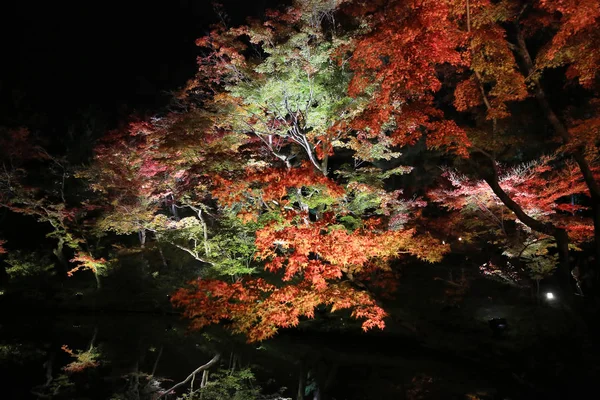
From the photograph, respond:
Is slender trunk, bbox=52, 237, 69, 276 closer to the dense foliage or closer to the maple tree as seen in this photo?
the dense foliage

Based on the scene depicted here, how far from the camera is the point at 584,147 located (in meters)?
7.41

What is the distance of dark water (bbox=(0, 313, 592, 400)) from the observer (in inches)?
315

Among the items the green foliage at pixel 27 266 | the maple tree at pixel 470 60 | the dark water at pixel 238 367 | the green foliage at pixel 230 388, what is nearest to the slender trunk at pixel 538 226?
the maple tree at pixel 470 60

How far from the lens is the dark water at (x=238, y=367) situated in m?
7.99

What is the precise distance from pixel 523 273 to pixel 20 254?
20597 mm

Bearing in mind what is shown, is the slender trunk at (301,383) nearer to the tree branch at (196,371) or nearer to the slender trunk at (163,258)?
the tree branch at (196,371)

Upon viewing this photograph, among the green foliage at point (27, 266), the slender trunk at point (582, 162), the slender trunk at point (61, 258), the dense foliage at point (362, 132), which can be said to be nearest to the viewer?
the slender trunk at point (582, 162)

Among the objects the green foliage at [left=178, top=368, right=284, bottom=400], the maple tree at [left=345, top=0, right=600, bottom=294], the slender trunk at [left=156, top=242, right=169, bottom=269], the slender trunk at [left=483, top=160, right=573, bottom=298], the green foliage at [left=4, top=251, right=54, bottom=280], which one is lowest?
the green foliage at [left=178, top=368, right=284, bottom=400]

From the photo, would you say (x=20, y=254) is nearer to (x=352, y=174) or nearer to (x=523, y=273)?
(x=352, y=174)

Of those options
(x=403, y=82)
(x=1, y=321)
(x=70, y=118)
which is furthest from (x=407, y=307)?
(x=70, y=118)

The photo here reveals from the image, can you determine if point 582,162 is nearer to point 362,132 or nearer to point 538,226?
point 538,226

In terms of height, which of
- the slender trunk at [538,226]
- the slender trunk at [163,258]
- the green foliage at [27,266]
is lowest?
the green foliage at [27,266]

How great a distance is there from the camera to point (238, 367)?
31.9 feet

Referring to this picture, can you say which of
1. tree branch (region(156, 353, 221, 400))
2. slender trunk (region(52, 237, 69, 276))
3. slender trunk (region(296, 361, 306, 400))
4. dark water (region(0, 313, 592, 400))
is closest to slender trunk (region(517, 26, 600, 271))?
dark water (region(0, 313, 592, 400))
